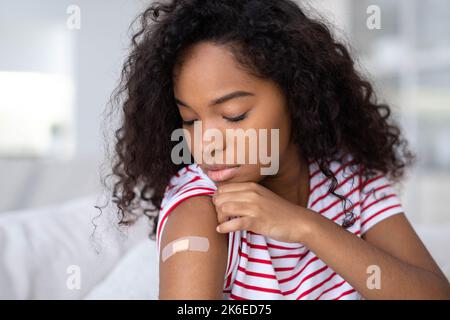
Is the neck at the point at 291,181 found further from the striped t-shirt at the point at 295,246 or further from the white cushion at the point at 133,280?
the white cushion at the point at 133,280

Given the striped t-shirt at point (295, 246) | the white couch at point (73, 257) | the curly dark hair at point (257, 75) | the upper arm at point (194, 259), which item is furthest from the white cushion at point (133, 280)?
the upper arm at point (194, 259)

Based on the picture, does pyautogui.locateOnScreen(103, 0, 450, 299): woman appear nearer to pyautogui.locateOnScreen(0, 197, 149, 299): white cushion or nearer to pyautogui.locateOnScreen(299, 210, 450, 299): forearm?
pyautogui.locateOnScreen(299, 210, 450, 299): forearm

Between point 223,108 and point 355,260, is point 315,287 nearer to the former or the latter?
point 355,260

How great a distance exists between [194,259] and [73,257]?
2.10 ft

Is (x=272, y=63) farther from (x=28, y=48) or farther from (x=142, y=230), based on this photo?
(x=28, y=48)

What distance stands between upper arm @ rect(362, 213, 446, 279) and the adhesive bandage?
0.39m

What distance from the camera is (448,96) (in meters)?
3.22

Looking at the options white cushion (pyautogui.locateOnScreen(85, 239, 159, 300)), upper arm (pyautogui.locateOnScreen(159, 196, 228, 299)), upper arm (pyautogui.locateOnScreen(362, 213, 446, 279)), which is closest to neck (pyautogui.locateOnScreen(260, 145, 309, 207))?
upper arm (pyautogui.locateOnScreen(362, 213, 446, 279))

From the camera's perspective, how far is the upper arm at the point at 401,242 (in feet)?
3.14

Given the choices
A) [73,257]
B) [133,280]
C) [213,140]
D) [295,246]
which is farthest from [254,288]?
[73,257]

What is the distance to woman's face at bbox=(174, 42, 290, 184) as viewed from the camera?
84 centimetres

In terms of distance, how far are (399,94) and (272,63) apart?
9.24 ft

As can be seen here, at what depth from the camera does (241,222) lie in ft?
2.52

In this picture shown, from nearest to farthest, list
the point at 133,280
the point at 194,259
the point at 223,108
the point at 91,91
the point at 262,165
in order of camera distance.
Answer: the point at 194,259 → the point at 223,108 → the point at 262,165 → the point at 133,280 → the point at 91,91
